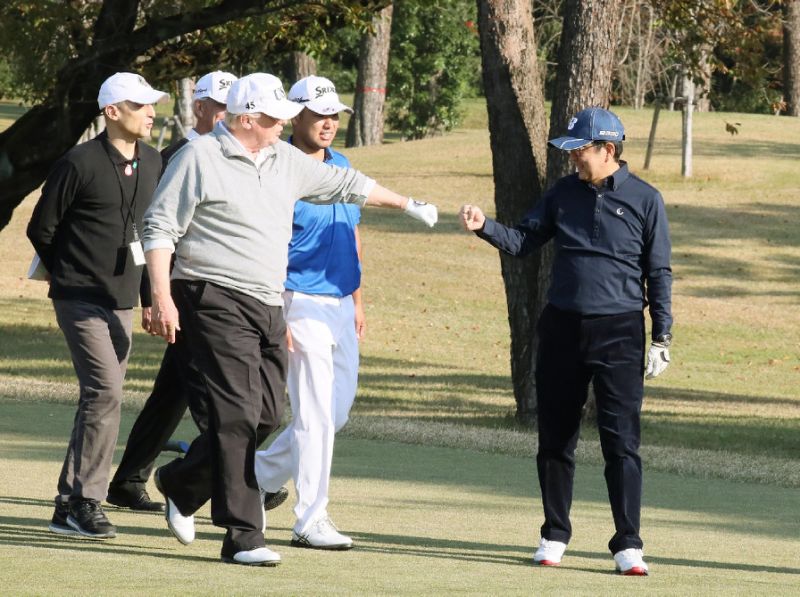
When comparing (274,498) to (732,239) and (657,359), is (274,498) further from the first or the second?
(732,239)

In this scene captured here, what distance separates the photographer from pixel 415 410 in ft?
53.2

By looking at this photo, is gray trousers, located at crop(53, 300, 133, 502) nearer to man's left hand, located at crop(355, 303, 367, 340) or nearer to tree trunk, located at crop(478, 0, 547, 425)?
man's left hand, located at crop(355, 303, 367, 340)

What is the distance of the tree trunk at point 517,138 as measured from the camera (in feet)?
47.7

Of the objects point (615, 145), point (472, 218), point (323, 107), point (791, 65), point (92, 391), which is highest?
point (323, 107)

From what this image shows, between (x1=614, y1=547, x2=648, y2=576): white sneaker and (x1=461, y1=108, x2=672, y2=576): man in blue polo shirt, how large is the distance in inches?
7.6

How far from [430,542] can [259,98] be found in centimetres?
215

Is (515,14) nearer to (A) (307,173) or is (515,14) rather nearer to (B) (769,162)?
(A) (307,173)

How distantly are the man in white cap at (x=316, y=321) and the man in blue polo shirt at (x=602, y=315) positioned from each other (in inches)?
38.8

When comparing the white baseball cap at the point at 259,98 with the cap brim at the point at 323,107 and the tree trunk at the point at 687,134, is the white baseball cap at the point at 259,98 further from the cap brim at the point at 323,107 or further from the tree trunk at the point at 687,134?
the tree trunk at the point at 687,134

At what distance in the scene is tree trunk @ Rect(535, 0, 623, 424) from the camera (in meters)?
13.9

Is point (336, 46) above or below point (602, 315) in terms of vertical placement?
above

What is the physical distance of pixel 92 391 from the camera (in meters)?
7.47

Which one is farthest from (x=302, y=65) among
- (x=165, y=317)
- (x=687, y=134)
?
(x=165, y=317)

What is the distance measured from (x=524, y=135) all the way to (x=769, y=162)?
24.0 metres
